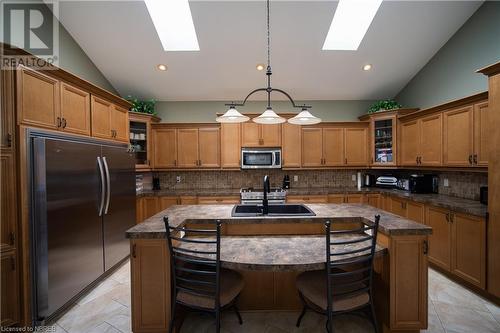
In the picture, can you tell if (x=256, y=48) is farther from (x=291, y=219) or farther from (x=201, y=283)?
(x=201, y=283)

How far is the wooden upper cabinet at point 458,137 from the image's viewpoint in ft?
9.39

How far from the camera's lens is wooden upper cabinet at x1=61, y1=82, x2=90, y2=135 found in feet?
7.63

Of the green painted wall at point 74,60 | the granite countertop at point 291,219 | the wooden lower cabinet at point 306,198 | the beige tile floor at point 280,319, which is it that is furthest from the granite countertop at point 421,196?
the green painted wall at point 74,60

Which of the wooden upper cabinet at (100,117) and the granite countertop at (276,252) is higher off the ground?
the wooden upper cabinet at (100,117)

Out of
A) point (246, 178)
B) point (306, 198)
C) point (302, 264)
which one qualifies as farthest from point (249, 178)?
point (302, 264)

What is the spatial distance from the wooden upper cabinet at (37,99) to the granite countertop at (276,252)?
5.72 ft

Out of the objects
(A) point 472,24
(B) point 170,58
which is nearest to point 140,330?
(B) point 170,58

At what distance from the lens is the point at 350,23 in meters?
3.56

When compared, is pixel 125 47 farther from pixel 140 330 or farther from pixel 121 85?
pixel 140 330

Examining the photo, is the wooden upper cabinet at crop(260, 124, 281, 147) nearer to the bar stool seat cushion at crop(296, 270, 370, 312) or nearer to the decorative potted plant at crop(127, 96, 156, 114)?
the decorative potted plant at crop(127, 96, 156, 114)

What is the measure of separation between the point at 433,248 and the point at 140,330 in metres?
3.57

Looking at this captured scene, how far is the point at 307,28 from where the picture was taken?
3293 millimetres

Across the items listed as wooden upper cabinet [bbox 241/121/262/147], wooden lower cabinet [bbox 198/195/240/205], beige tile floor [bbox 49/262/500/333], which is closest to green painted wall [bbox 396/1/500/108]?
beige tile floor [bbox 49/262/500/333]

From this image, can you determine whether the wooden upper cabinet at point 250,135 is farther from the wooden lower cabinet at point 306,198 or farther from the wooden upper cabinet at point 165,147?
the wooden upper cabinet at point 165,147
